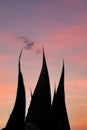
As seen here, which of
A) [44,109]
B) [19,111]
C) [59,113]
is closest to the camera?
[19,111]

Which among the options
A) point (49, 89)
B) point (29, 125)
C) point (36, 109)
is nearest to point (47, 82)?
point (49, 89)

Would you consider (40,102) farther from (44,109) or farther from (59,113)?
(59,113)

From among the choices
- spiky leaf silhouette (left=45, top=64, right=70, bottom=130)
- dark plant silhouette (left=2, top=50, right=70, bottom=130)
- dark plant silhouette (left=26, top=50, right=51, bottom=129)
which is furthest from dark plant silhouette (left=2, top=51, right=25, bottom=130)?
dark plant silhouette (left=26, top=50, right=51, bottom=129)

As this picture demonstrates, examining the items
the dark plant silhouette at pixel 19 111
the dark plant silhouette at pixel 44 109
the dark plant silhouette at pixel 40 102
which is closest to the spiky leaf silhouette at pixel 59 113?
the dark plant silhouette at pixel 44 109

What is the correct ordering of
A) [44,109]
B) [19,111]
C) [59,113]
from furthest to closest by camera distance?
[44,109] < [59,113] < [19,111]

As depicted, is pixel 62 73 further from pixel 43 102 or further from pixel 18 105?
pixel 18 105

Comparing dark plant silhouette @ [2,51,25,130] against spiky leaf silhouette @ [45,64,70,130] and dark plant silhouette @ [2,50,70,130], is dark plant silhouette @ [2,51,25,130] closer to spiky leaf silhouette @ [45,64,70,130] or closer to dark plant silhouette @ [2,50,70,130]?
dark plant silhouette @ [2,50,70,130]

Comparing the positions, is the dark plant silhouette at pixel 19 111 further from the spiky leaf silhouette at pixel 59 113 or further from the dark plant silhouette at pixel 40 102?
the dark plant silhouette at pixel 40 102

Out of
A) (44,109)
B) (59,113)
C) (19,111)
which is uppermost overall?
(19,111)

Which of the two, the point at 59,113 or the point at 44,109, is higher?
the point at 44,109

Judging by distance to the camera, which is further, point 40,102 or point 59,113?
point 40,102

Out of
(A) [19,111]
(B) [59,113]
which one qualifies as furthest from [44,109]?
(A) [19,111]

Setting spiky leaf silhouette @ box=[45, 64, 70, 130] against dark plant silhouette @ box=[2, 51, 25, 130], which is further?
spiky leaf silhouette @ box=[45, 64, 70, 130]

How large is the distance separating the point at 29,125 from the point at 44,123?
547 millimetres
